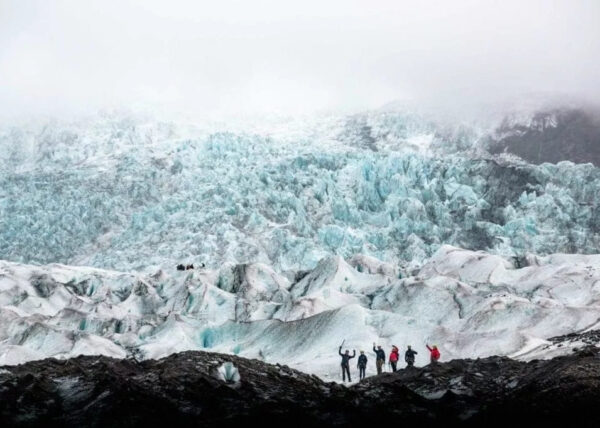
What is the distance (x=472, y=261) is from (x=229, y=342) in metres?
16.7

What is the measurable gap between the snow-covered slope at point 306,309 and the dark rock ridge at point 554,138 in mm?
58419

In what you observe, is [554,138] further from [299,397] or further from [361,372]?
[299,397]

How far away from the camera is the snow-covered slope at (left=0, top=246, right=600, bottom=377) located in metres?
33.4

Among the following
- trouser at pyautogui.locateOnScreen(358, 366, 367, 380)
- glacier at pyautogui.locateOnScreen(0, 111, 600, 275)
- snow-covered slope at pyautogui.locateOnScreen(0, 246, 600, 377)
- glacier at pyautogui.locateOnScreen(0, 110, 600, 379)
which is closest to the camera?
trouser at pyautogui.locateOnScreen(358, 366, 367, 380)

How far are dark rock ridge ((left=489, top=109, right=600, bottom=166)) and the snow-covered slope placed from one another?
192ft

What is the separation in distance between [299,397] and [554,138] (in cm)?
9662

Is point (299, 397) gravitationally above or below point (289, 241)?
above

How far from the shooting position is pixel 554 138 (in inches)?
4306

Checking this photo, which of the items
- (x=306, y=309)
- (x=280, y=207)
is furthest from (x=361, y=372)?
(x=280, y=207)

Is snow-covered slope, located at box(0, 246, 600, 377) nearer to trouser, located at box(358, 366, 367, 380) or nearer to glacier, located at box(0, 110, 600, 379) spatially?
glacier, located at box(0, 110, 600, 379)

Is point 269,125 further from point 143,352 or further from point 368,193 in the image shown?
point 143,352

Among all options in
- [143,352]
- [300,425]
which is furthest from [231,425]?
[143,352]

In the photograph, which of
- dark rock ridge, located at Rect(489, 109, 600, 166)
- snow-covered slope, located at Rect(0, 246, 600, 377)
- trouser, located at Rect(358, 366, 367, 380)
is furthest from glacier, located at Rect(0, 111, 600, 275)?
trouser, located at Rect(358, 366, 367, 380)

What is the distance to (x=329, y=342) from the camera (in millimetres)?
34000
